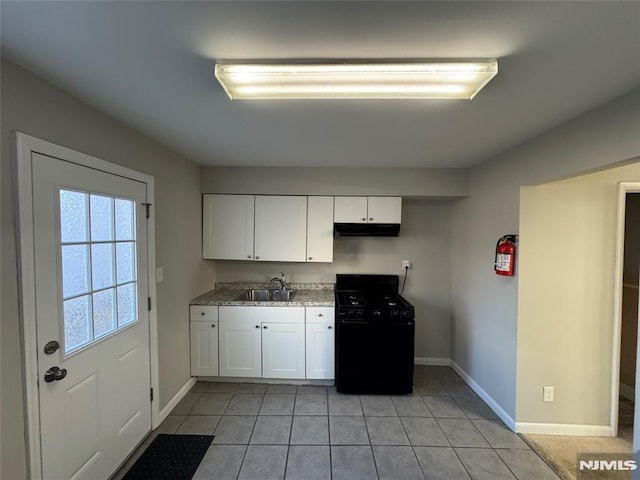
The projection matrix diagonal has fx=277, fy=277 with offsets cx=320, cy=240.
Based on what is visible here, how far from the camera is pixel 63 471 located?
1456 millimetres

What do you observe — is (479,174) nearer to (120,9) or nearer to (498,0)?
(498,0)

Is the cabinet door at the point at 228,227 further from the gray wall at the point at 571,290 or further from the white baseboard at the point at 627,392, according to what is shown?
the white baseboard at the point at 627,392

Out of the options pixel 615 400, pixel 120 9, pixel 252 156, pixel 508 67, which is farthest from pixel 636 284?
pixel 120 9

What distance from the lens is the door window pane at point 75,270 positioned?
1.47 meters

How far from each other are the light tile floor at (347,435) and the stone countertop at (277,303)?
0.89m

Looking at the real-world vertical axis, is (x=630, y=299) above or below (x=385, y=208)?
below

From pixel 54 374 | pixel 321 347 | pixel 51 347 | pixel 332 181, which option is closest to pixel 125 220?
pixel 51 347

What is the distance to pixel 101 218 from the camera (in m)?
1.71

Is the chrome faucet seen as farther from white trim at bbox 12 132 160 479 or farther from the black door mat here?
white trim at bbox 12 132 160 479

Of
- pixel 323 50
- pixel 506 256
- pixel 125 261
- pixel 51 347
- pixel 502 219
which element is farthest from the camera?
pixel 502 219

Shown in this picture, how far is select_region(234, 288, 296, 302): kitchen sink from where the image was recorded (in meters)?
3.39

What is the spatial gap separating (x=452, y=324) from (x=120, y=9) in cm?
390

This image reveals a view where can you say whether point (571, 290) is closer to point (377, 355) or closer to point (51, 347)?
point (377, 355)

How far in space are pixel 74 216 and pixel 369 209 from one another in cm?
253
